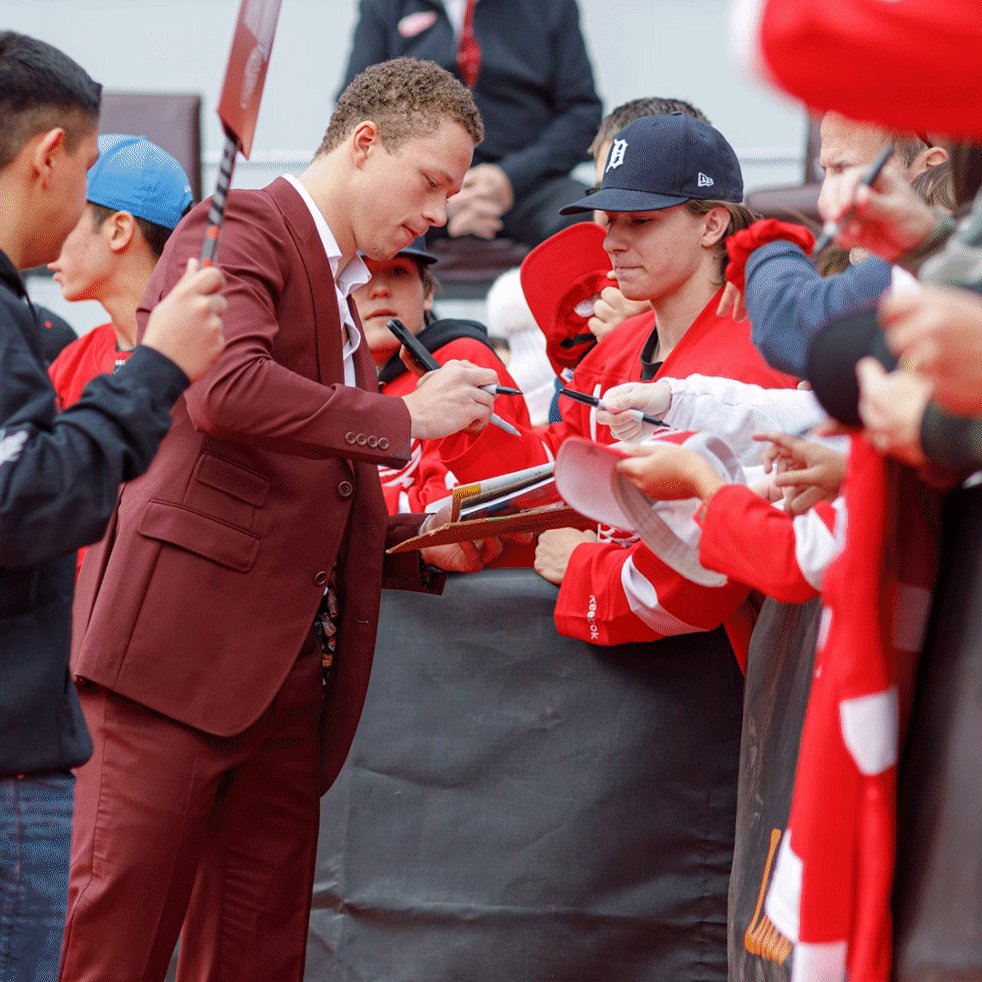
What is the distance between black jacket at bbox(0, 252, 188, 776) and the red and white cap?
54 cm

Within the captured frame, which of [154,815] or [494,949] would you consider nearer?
[154,815]

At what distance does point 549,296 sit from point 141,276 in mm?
929

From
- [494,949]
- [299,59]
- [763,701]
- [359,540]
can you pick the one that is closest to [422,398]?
[359,540]

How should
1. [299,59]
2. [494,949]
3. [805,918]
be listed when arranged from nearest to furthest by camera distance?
[805,918]
[494,949]
[299,59]

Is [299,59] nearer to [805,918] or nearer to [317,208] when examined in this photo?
[317,208]

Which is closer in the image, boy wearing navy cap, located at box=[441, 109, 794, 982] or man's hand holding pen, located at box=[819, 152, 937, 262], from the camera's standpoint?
man's hand holding pen, located at box=[819, 152, 937, 262]

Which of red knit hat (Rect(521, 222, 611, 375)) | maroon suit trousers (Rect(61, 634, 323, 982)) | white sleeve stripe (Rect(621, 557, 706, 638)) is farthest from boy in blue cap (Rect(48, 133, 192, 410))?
white sleeve stripe (Rect(621, 557, 706, 638))

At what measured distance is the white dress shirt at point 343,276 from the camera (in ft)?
8.52

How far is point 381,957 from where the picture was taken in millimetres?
3102

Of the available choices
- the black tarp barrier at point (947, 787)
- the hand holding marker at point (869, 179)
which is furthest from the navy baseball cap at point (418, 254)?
the black tarp barrier at point (947, 787)

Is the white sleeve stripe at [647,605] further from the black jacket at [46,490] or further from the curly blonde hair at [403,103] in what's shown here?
the black jacket at [46,490]

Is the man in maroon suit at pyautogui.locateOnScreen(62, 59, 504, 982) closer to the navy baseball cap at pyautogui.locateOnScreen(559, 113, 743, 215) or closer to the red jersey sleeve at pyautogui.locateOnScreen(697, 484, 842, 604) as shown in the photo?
the navy baseball cap at pyautogui.locateOnScreen(559, 113, 743, 215)

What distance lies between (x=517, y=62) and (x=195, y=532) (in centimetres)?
350

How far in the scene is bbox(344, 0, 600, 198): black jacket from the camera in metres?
5.45
